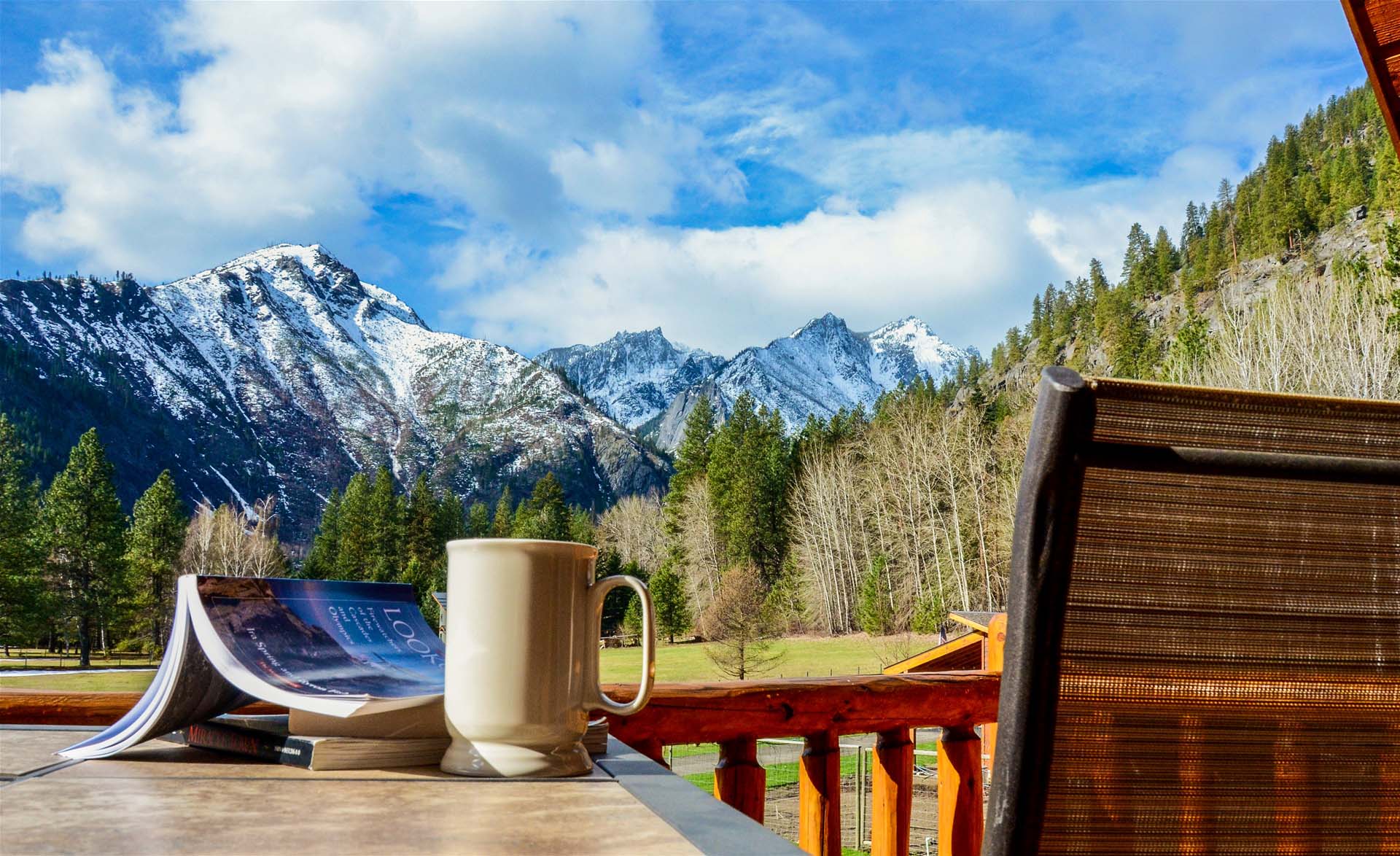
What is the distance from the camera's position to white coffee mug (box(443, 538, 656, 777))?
2.35 feet

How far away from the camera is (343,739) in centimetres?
74

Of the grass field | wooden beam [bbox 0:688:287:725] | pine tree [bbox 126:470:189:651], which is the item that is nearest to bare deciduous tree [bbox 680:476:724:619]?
the grass field

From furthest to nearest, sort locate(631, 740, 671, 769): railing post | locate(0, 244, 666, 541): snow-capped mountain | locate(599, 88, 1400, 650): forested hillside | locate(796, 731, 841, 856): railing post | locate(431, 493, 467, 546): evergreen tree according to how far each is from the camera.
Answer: locate(0, 244, 666, 541): snow-capped mountain → locate(431, 493, 467, 546): evergreen tree → locate(599, 88, 1400, 650): forested hillside → locate(796, 731, 841, 856): railing post → locate(631, 740, 671, 769): railing post

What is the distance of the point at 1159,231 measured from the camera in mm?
54188

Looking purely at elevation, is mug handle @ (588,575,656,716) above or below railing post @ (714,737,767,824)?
above

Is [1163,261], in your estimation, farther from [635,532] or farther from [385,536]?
[385,536]

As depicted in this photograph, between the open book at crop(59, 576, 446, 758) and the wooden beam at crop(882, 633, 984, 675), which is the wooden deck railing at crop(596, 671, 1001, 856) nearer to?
the open book at crop(59, 576, 446, 758)

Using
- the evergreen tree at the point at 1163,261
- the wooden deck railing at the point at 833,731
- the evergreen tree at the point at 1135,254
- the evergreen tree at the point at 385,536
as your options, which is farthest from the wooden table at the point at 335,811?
the evergreen tree at the point at 1135,254

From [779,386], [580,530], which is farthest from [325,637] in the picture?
[779,386]

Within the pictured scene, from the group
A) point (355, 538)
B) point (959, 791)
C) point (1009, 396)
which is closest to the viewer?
point (959, 791)

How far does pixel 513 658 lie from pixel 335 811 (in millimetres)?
168

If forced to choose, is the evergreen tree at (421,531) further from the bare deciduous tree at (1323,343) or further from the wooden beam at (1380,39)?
the wooden beam at (1380,39)

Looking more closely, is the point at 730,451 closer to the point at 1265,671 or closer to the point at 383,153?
the point at 1265,671

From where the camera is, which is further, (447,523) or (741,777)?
(447,523)
